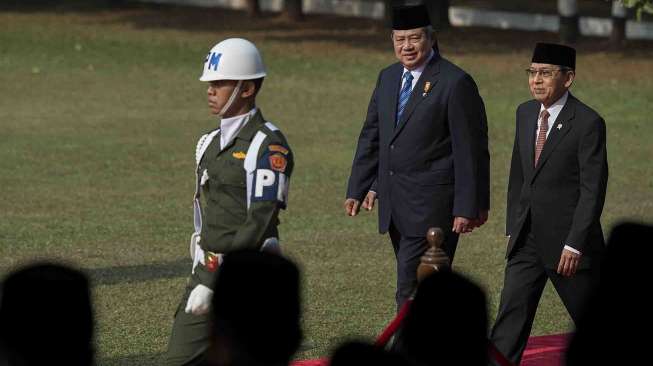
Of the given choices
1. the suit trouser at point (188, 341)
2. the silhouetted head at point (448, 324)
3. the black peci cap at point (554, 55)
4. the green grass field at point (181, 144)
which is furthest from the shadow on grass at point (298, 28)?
the silhouetted head at point (448, 324)

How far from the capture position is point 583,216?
8.53m

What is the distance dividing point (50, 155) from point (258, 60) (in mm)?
13228

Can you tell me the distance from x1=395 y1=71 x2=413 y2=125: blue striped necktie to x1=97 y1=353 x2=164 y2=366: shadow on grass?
7.30 ft

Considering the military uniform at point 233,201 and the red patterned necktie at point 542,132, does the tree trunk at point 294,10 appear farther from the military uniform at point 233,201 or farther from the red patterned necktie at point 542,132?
the military uniform at point 233,201

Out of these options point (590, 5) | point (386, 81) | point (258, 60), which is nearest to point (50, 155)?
point (386, 81)

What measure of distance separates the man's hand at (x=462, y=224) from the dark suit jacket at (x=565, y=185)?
0.81ft

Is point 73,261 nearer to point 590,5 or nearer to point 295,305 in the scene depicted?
point 295,305

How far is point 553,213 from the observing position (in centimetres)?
873

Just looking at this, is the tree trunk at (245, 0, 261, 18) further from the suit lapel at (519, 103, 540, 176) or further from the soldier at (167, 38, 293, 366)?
the soldier at (167, 38, 293, 366)

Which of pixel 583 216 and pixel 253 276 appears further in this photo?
pixel 583 216

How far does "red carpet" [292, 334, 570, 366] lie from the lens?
9617 mm

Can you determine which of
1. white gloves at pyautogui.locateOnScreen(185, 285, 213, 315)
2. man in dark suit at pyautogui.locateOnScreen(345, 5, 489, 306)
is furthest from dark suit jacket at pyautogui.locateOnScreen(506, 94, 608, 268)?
white gloves at pyautogui.locateOnScreen(185, 285, 213, 315)

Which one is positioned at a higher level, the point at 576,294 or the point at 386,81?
the point at 386,81

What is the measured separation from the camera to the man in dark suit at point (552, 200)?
8562mm
